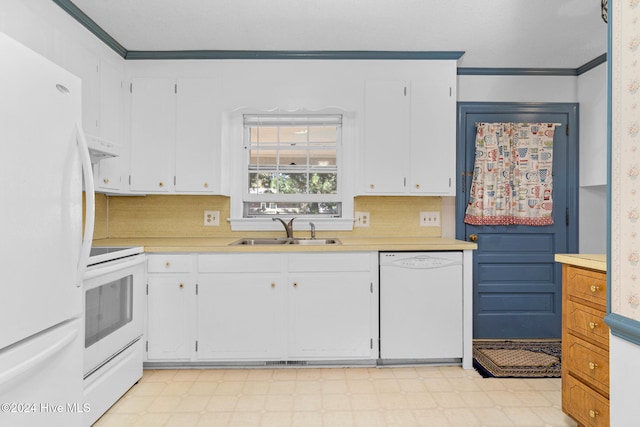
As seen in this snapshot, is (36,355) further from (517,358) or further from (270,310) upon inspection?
(517,358)

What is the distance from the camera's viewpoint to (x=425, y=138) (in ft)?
9.65

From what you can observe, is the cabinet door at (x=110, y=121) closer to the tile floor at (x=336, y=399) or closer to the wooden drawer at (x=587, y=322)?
the tile floor at (x=336, y=399)

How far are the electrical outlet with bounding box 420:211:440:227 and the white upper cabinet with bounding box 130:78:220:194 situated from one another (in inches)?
70.6

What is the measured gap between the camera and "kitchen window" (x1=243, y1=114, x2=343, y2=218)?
319cm

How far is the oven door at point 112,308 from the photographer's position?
1.91 m

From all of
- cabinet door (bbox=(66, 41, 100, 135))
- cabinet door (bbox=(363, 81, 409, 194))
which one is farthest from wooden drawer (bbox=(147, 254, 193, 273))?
cabinet door (bbox=(363, 81, 409, 194))

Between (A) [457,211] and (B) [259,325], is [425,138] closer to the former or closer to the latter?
(A) [457,211]

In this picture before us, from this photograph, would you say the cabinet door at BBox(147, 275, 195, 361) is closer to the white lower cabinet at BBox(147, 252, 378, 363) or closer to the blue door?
the white lower cabinet at BBox(147, 252, 378, 363)

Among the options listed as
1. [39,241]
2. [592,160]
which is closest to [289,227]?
[39,241]

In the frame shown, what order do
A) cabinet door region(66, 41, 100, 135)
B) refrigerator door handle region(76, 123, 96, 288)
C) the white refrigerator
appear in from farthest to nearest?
cabinet door region(66, 41, 100, 135) < refrigerator door handle region(76, 123, 96, 288) < the white refrigerator

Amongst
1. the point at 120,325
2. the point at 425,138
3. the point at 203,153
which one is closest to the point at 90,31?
the point at 203,153

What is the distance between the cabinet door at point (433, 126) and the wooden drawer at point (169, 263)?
1823 millimetres

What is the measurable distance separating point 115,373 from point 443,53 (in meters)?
3.21

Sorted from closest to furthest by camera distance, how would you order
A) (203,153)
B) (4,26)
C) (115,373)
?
1. (4,26)
2. (115,373)
3. (203,153)
